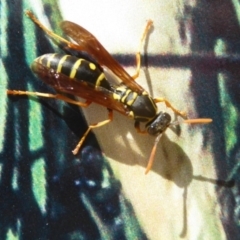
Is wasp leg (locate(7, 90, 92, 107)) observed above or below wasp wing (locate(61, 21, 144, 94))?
below

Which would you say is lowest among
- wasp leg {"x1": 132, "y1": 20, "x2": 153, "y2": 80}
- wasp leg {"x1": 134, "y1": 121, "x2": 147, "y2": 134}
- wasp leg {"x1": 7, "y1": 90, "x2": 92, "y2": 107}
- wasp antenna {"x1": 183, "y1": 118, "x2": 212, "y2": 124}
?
wasp leg {"x1": 134, "y1": 121, "x2": 147, "y2": 134}

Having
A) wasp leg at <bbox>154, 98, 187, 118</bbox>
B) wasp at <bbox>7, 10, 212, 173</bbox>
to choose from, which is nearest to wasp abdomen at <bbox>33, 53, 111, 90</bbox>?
wasp at <bbox>7, 10, 212, 173</bbox>

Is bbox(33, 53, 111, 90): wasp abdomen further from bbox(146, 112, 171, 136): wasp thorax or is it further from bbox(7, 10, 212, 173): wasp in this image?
bbox(146, 112, 171, 136): wasp thorax

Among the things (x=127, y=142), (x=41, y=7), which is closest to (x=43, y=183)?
(x=127, y=142)

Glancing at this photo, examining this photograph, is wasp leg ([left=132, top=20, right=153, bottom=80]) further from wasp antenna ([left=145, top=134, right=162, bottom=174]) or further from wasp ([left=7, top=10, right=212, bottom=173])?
wasp antenna ([left=145, top=134, right=162, bottom=174])

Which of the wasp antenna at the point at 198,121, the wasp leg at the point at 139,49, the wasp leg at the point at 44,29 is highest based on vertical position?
the wasp leg at the point at 44,29

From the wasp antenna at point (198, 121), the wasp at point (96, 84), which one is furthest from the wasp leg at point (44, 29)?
the wasp antenna at point (198, 121)

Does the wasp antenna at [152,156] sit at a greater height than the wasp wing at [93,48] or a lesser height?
lesser

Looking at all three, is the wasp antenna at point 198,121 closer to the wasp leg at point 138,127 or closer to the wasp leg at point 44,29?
the wasp leg at point 138,127
